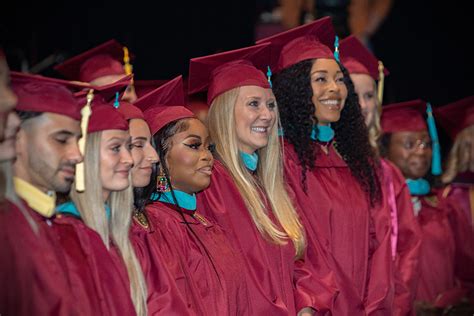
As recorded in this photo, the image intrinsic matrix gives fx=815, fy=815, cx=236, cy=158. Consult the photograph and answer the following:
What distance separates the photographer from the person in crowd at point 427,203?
5.98m

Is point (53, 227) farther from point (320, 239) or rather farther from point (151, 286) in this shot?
point (320, 239)

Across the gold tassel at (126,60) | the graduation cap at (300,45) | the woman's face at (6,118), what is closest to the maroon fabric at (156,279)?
the woman's face at (6,118)

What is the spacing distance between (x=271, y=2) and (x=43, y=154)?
25.7ft

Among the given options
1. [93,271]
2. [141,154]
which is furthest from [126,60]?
[93,271]

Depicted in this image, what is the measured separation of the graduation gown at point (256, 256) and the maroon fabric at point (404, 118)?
229 centimetres

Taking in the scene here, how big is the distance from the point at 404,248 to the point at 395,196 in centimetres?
34

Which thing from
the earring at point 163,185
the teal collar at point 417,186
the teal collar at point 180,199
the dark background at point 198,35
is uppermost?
the dark background at point 198,35

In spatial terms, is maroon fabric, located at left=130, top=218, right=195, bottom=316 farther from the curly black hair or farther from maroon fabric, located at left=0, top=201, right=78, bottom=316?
the curly black hair

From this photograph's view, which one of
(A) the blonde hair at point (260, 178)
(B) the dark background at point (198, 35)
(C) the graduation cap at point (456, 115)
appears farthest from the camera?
(B) the dark background at point (198, 35)

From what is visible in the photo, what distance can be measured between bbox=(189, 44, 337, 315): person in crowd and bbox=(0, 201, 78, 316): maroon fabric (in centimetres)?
128

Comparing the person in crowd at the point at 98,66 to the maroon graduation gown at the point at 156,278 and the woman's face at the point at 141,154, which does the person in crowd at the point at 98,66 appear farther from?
the maroon graduation gown at the point at 156,278

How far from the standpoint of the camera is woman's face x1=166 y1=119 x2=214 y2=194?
3822mm

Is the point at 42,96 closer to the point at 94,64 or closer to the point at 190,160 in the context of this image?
the point at 190,160

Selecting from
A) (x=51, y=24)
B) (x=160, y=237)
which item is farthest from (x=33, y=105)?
(x=51, y=24)
